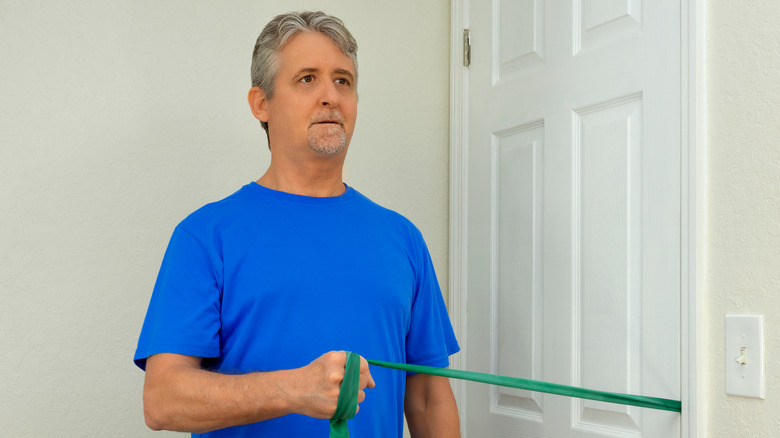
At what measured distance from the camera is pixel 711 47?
1.30m

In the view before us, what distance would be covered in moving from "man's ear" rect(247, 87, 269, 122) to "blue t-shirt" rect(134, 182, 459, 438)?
0.17 m

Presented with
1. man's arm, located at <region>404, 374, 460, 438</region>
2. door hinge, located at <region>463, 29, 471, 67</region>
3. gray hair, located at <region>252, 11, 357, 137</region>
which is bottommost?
man's arm, located at <region>404, 374, 460, 438</region>

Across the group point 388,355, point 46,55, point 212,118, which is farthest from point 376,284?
point 46,55

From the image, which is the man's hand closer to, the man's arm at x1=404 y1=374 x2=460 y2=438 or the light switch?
the man's arm at x1=404 y1=374 x2=460 y2=438

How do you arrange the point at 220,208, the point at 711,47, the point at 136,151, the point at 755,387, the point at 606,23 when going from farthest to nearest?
the point at 136,151
the point at 606,23
the point at 220,208
the point at 711,47
the point at 755,387

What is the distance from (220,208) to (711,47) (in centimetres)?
91

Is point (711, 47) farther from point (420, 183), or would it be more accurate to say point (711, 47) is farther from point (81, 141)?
point (81, 141)

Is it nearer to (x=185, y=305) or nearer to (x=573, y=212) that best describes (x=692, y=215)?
(x=573, y=212)

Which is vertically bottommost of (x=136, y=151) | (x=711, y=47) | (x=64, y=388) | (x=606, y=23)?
(x=64, y=388)

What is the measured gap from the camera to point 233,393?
3.80ft

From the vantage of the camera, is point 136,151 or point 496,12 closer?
point 136,151

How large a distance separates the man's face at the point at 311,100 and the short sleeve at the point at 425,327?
1.00ft

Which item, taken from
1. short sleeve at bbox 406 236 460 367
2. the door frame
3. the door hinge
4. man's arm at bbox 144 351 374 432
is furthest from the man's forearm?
the door hinge

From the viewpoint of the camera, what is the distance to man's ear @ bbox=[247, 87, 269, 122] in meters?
1.53
